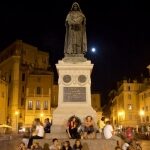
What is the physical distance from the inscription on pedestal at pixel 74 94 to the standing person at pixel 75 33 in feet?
9.25

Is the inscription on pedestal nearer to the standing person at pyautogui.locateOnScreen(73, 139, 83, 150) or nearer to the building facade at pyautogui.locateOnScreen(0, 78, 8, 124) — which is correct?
the standing person at pyautogui.locateOnScreen(73, 139, 83, 150)

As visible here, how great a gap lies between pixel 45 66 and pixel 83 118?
3057 inches

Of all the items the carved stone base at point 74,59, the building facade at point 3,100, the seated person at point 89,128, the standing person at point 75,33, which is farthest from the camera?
the building facade at point 3,100

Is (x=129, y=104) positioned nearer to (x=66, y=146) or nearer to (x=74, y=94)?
(x=74, y=94)

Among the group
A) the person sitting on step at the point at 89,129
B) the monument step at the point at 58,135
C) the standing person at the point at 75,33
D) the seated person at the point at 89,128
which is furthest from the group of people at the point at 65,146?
the standing person at the point at 75,33

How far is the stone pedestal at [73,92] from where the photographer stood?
20.0 m

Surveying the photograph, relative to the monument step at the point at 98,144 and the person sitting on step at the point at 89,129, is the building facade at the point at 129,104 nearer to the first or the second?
the person sitting on step at the point at 89,129

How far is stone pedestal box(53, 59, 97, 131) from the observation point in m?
20.0

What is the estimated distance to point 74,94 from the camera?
2061cm

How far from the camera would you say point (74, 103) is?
20.4m

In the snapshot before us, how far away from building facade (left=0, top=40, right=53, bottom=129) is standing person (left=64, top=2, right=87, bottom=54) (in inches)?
2247

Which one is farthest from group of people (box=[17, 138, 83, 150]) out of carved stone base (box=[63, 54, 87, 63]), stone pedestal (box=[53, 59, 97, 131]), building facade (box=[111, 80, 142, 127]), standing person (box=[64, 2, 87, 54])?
building facade (box=[111, 80, 142, 127])

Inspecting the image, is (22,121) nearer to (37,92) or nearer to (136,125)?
(37,92)

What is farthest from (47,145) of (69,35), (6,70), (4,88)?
(6,70)
